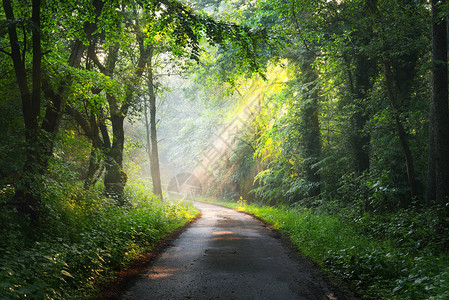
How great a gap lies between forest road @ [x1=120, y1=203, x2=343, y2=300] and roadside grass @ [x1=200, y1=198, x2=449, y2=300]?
56cm

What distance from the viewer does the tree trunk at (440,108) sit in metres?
8.12

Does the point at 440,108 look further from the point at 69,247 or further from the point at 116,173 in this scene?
the point at 116,173

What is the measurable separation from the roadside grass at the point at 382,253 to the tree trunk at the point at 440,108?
993mm

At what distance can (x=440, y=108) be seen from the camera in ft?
27.4

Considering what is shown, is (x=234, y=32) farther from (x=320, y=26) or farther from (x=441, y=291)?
(x=441, y=291)

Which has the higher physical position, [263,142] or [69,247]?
[263,142]

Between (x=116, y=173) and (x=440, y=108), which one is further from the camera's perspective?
(x=116, y=173)

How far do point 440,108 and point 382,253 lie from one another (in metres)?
4.76

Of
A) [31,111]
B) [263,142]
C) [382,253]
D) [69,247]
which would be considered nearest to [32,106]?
[31,111]

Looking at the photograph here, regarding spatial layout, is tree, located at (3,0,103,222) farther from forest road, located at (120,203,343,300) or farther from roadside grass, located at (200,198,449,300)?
roadside grass, located at (200,198,449,300)

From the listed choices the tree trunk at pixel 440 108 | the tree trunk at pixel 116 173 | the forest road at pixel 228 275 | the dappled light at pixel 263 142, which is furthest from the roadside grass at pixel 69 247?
the tree trunk at pixel 440 108

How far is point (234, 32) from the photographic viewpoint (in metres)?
7.83

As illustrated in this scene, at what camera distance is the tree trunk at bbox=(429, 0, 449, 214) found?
320 inches

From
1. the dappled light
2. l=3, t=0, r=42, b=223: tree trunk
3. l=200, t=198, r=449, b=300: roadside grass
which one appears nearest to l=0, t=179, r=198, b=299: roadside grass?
the dappled light
